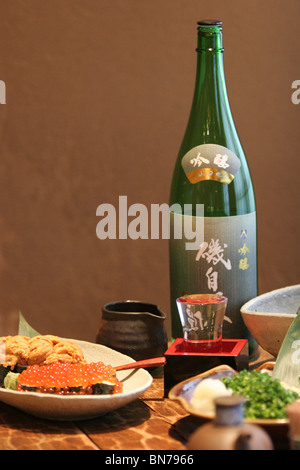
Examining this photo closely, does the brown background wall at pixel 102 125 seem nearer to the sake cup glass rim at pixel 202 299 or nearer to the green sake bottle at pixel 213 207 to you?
the green sake bottle at pixel 213 207

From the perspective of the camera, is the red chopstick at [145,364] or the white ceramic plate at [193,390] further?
the red chopstick at [145,364]

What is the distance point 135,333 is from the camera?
1.23 meters

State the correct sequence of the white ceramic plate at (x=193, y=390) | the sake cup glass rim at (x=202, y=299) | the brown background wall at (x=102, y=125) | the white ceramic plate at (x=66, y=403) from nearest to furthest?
the white ceramic plate at (x=193, y=390), the white ceramic plate at (x=66, y=403), the sake cup glass rim at (x=202, y=299), the brown background wall at (x=102, y=125)

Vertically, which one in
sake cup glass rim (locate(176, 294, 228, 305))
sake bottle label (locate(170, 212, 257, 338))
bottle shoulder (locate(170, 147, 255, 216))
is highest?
→ bottle shoulder (locate(170, 147, 255, 216))

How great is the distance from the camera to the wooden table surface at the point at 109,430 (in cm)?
96

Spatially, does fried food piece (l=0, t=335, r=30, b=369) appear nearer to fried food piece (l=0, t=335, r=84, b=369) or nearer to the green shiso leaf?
fried food piece (l=0, t=335, r=84, b=369)

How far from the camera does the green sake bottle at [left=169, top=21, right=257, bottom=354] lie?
1.27 m

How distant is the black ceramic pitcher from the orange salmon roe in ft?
0.50

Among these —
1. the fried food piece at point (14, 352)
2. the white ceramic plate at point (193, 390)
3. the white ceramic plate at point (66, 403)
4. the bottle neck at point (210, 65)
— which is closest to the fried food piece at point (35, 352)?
the fried food piece at point (14, 352)

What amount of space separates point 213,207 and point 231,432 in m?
0.62

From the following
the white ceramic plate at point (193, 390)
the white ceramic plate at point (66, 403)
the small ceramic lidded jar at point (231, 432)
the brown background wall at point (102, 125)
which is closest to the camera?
the small ceramic lidded jar at point (231, 432)

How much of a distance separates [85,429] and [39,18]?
3.57 feet

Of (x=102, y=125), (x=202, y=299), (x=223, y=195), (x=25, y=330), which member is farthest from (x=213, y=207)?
(x=102, y=125)

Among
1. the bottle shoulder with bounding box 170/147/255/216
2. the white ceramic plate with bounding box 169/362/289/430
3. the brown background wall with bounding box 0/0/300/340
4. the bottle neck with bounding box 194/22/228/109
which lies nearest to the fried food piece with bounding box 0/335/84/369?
the white ceramic plate with bounding box 169/362/289/430
